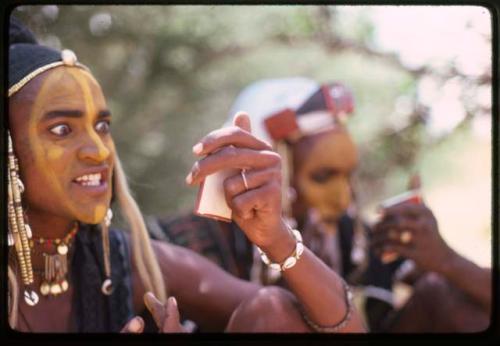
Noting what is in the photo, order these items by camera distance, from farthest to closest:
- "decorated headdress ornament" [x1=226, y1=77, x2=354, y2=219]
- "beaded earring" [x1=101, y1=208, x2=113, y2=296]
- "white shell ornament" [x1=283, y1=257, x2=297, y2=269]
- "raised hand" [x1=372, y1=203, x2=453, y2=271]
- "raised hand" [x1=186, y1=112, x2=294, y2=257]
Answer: "decorated headdress ornament" [x1=226, y1=77, x2=354, y2=219], "raised hand" [x1=372, y1=203, x2=453, y2=271], "beaded earring" [x1=101, y1=208, x2=113, y2=296], "white shell ornament" [x1=283, y1=257, x2=297, y2=269], "raised hand" [x1=186, y1=112, x2=294, y2=257]

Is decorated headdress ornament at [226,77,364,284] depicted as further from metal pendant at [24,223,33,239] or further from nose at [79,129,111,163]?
metal pendant at [24,223,33,239]

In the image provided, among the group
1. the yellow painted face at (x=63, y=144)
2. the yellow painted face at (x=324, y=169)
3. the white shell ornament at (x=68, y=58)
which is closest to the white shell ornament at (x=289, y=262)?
the yellow painted face at (x=63, y=144)

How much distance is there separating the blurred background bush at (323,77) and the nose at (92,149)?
0.27 metres

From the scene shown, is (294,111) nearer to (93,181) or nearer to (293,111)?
(293,111)

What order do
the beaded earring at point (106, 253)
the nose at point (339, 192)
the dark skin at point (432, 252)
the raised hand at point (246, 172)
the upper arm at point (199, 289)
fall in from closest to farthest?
the raised hand at point (246, 172)
the beaded earring at point (106, 253)
the upper arm at point (199, 289)
the dark skin at point (432, 252)
the nose at point (339, 192)

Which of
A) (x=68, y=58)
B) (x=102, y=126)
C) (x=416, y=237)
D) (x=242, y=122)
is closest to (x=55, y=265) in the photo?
(x=102, y=126)

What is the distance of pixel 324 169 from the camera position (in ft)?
10.4

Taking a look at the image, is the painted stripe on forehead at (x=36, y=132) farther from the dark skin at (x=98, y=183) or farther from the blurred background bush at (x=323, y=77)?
the blurred background bush at (x=323, y=77)

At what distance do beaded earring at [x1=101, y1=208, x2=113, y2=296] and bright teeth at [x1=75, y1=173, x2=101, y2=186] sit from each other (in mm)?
100

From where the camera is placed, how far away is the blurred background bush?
2211 millimetres

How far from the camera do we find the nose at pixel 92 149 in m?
1.89

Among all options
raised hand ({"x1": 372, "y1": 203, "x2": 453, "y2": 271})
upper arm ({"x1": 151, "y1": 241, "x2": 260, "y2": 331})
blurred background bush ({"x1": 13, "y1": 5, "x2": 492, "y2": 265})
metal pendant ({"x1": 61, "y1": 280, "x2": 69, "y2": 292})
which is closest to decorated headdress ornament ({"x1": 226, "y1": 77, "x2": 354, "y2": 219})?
blurred background bush ({"x1": 13, "y1": 5, "x2": 492, "y2": 265})

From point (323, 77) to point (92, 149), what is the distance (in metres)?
1.59

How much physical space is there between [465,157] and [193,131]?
1.39 m
